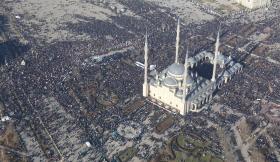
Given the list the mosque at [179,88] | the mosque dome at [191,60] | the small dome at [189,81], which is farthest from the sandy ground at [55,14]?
the small dome at [189,81]

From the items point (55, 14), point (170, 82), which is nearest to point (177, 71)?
point (170, 82)

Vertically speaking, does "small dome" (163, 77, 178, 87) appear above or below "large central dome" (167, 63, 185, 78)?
below

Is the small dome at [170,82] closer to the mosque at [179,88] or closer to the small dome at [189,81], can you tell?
the mosque at [179,88]

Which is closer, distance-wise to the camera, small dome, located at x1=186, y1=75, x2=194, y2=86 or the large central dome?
small dome, located at x1=186, y1=75, x2=194, y2=86

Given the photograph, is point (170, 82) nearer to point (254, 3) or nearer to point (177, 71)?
point (177, 71)

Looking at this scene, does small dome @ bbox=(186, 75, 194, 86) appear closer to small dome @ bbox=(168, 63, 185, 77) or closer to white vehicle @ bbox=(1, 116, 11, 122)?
small dome @ bbox=(168, 63, 185, 77)

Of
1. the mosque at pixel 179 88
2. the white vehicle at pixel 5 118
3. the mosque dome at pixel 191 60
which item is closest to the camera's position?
the white vehicle at pixel 5 118

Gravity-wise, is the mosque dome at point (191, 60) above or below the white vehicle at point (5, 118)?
above

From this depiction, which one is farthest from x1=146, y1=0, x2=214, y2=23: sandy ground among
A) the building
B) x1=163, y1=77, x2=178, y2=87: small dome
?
x1=163, y1=77, x2=178, y2=87: small dome

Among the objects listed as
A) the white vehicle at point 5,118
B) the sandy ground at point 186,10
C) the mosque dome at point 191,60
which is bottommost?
the white vehicle at point 5,118

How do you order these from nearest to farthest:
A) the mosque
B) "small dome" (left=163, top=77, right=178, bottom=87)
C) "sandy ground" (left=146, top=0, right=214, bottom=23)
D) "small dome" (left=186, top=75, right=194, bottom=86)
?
the mosque → "small dome" (left=186, top=75, right=194, bottom=86) → "small dome" (left=163, top=77, right=178, bottom=87) → "sandy ground" (left=146, top=0, right=214, bottom=23)

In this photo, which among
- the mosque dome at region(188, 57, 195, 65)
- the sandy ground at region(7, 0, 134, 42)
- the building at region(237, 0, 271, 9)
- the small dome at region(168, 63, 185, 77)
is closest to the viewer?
the small dome at region(168, 63, 185, 77)

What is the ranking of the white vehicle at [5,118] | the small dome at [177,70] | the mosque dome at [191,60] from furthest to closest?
the mosque dome at [191,60] → the small dome at [177,70] → the white vehicle at [5,118]
